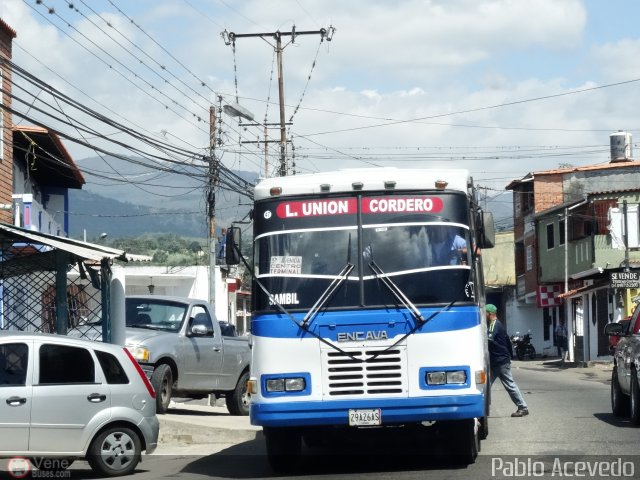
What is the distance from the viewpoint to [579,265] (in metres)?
52.8

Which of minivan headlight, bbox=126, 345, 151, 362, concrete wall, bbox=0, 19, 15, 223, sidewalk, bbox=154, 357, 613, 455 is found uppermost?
concrete wall, bbox=0, 19, 15, 223

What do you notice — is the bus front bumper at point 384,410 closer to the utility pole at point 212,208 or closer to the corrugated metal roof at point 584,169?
the utility pole at point 212,208

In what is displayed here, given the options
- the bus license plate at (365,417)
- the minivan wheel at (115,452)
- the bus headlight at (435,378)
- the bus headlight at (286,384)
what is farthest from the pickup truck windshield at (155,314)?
the bus headlight at (435,378)

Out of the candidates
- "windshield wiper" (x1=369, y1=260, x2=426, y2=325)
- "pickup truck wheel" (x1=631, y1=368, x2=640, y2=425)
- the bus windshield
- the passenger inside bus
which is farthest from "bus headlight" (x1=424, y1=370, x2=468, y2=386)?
"pickup truck wheel" (x1=631, y1=368, x2=640, y2=425)

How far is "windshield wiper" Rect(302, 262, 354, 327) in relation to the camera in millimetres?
12148

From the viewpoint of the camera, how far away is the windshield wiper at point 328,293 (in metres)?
12.1

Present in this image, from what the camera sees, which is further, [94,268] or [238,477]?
[94,268]

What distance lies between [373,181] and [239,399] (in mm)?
9347

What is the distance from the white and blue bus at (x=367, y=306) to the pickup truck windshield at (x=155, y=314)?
6.96m

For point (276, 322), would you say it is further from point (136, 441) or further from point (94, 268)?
point (94, 268)

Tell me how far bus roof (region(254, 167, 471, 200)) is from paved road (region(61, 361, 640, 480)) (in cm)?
306

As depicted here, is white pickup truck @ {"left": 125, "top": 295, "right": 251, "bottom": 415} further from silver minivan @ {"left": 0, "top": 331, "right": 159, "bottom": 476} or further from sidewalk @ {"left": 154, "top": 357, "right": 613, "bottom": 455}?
silver minivan @ {"left": 0, "top": 331, "right": 159, "bottom": 476}

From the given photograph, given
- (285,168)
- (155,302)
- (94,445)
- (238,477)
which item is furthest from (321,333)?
(285,168)

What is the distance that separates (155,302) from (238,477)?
755 centimetres
